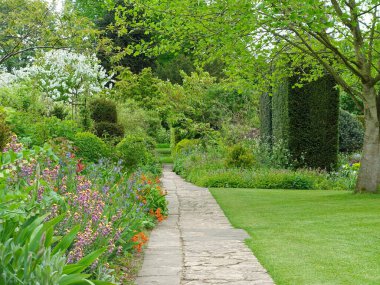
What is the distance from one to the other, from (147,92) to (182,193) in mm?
17142

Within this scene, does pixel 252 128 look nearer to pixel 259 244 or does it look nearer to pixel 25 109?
pixel 25 109

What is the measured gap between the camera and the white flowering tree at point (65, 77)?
22172mm

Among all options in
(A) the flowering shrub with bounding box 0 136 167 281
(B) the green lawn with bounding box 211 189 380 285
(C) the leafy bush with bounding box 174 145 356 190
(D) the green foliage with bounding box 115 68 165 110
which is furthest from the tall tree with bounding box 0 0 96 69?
(D) the green foliage with bounding box 115 68 165 110

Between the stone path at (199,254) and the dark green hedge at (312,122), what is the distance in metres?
7.44

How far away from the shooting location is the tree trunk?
40.7 ft

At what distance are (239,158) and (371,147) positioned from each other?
211 inches

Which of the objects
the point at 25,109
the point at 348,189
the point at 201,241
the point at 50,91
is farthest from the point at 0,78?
the point at 201,241

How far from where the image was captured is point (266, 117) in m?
20.5

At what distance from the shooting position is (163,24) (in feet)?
40.5

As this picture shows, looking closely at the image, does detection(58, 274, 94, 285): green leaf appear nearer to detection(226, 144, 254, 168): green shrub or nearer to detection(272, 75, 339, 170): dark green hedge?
detection(226, 144, 254, 168): green shrub

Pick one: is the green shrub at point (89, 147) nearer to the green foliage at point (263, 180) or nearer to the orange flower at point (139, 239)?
the green foliage at point (263, 180)

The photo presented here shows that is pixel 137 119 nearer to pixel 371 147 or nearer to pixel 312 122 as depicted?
pixel 312 122

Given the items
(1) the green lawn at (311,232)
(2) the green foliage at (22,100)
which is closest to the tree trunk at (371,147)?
(1) the green lawn at (311,232)

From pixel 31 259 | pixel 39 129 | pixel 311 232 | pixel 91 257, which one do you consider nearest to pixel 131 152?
pixel 39 129
